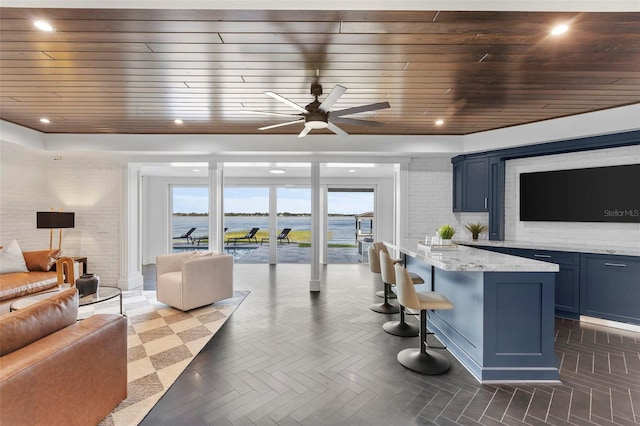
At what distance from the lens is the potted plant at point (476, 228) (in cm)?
500

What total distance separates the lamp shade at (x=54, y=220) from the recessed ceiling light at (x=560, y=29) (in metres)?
6.33

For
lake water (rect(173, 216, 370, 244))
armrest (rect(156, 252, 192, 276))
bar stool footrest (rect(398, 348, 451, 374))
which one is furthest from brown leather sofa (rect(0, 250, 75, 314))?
bar stool footrest (rect(398, 348, 451, 374))

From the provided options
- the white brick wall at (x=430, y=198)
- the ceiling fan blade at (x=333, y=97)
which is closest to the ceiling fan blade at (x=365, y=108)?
the ceiling fan blade at (x=333, y=97)

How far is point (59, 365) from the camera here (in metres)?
1.53

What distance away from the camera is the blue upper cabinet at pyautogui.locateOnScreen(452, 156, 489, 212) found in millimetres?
4992

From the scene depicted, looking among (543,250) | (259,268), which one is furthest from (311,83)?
(259,268)

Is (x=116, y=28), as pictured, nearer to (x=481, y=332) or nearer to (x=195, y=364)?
(x=195, y=364)

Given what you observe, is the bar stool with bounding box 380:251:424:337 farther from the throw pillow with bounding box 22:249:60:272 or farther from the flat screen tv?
the throw pillow with bounding box 22:249:60:272

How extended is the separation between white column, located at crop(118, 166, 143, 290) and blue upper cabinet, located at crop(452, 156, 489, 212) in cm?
568

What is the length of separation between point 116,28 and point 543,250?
16.9 feet

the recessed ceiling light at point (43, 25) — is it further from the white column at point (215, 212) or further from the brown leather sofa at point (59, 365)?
the white column at point (215, 212)

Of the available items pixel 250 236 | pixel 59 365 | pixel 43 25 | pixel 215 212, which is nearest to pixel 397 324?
pixel 59 365

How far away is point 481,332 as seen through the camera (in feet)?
8.13

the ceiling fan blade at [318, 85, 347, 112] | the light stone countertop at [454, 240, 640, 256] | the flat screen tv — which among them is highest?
the ceiling fan blade at [318, 85, 347, 112]
